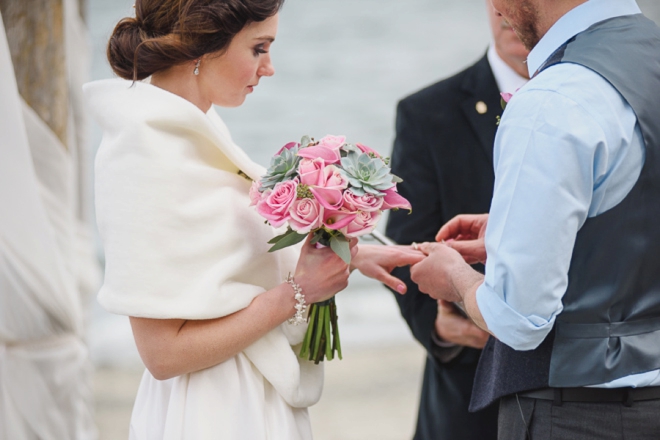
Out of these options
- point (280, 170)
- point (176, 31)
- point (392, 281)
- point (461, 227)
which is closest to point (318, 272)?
point (280, 170)

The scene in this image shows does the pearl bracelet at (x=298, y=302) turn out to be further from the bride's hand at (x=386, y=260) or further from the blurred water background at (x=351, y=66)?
the blurred water background at (x=351, y=66)

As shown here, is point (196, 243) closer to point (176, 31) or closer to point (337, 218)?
point (337, 218)

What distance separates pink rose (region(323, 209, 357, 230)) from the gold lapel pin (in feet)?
3.76

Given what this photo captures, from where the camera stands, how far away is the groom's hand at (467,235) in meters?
2.57

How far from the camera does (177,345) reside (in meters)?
2.13

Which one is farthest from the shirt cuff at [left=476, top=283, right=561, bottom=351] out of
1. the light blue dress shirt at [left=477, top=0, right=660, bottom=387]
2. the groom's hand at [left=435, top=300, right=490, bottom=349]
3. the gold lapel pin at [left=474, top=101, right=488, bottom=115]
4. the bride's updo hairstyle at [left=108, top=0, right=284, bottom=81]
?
the gold lapel pin at [left=474, top=101, right=488, bottom=115]

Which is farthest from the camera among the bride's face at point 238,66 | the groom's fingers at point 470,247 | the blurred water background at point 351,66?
the blurred water background at point 351,66

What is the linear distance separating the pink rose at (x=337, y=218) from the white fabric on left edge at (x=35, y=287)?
4.29 ft

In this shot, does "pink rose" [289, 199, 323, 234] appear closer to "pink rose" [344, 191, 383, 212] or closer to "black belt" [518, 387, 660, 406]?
"pink rose" [344, 191, 383, 212]

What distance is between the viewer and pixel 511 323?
189 centimetres

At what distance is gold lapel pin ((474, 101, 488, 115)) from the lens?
3059 millimetres

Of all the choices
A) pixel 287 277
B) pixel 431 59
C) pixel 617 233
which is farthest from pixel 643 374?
pixel 431 59

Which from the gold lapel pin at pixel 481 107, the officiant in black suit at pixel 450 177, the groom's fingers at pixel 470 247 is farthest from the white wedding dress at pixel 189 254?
the gold lapel pin at pixel 481 107

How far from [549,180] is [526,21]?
0.49 meters
